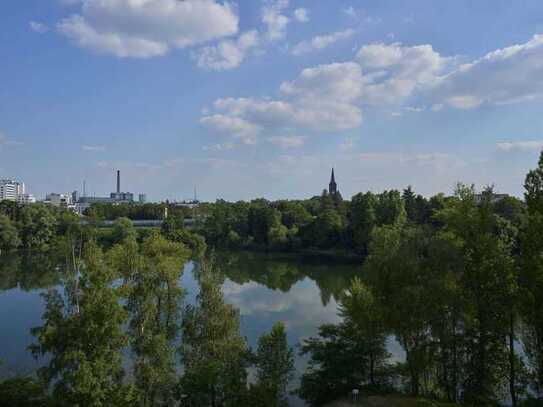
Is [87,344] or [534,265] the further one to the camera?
[534,265]

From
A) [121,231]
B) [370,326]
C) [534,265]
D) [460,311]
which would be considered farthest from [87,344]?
[121,231]

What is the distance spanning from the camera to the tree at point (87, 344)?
11.8 metres

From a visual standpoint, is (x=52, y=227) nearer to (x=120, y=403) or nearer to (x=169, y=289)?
(x=169, y=289)

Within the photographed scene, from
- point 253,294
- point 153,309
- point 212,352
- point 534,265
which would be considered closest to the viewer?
point 534,265

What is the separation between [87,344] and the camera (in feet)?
39.7

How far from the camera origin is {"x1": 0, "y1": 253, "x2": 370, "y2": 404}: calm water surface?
2705cm

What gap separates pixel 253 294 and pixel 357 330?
25116 millimetres

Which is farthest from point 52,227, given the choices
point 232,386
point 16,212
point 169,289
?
point 232,386

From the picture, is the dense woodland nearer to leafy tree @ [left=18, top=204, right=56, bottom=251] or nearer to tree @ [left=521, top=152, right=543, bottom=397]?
tree @ [left=521, top=152, right=543, bottom=397]

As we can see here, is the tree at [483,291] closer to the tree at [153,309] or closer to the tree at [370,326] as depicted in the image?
the tree at [370,326]

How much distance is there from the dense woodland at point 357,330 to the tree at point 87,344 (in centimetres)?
4

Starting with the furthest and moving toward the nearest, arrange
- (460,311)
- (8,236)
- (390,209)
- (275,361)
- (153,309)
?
1. (8,236)
2. (390,209)
3. (153,309)
4. (275,361)
5. (460,311)

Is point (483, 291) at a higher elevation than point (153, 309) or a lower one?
higher

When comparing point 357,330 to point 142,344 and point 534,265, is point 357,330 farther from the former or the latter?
point 142,344
